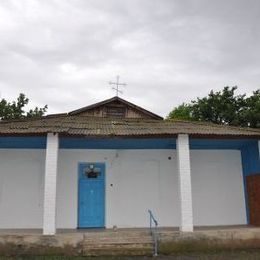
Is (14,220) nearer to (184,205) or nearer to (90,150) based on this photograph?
(90,150)

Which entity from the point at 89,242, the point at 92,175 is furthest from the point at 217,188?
the point at 89,242

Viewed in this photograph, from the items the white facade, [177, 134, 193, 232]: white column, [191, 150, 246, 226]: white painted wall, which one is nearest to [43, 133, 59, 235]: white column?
the white facade

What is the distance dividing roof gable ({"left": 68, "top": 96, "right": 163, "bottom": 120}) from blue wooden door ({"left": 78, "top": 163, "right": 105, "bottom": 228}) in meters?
3.21

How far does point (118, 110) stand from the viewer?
15219mm

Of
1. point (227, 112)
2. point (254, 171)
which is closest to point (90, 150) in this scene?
point (254, 171)

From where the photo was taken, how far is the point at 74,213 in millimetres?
11906

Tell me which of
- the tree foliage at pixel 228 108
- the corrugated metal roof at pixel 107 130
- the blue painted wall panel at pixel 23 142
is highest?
the tree foliage at pixel 228 108

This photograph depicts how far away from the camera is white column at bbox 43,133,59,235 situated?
31.3 feet

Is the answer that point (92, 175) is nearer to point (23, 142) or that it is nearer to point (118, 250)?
point (23, 142)

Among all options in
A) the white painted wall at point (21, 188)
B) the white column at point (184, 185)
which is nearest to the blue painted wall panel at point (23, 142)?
the white painted wall at point (21, 188)

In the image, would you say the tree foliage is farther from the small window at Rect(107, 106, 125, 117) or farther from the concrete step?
the concrete step

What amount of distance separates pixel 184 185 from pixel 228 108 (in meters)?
16.5

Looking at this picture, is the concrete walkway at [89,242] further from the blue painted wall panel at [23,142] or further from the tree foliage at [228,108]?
the tree foliage at [228,108]

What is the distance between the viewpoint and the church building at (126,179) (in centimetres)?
1168
